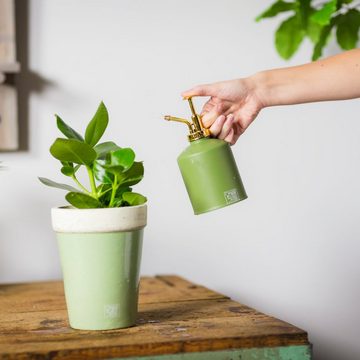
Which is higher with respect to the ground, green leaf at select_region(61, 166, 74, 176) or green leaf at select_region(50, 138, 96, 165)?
green leaf at select_region(50, 138, 96, 165)

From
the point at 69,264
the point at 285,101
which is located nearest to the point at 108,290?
the point at 69,264

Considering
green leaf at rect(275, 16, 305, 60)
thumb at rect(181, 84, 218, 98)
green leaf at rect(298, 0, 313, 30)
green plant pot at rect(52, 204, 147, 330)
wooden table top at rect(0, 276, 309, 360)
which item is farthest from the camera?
green leaf at rect(275, 16, 305, 60)

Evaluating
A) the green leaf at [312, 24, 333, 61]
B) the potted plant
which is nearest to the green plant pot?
the potted plant

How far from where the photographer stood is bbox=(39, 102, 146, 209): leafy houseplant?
40.3 inches

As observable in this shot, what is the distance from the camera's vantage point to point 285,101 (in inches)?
53.6

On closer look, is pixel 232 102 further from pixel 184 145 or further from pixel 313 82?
pixel 184 145

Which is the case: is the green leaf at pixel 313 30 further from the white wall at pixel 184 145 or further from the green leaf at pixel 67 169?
the green leaf at pixel 67 169

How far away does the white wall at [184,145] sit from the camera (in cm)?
182

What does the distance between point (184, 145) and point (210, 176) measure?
0.82 metres

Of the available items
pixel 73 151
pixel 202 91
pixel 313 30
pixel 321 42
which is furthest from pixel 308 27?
pixel 73 151

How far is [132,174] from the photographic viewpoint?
1074 millimetres

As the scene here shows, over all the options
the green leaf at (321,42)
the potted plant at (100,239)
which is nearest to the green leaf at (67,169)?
the potted plant at (100,239)

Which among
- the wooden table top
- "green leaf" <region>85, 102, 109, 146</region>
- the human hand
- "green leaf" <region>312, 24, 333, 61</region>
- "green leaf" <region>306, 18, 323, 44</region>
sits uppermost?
"green leaf" <region>306, 18, 323, 44</region>

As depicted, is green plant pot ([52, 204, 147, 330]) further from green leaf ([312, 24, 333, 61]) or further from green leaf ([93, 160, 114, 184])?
green leaf ([312, 24, 333, 61])
